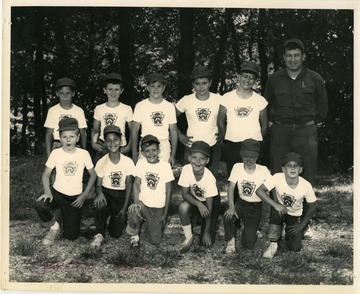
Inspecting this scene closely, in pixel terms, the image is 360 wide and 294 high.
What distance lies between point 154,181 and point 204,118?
67 centimetres

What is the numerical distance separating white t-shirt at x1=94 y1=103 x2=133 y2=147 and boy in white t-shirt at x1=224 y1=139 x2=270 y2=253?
0.99 meters

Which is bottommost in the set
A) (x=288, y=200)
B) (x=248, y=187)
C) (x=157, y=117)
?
(x=288, y=200)

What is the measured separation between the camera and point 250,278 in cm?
433

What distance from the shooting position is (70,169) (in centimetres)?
457

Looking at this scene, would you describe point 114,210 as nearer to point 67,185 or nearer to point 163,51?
point 67,185

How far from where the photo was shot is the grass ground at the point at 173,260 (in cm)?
436

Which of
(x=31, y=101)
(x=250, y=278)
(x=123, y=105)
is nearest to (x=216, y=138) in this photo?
(x=123, y=105)

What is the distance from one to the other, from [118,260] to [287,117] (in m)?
1.81

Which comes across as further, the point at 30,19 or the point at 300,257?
the point at 30,19

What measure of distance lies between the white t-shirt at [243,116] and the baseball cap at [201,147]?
26 cm

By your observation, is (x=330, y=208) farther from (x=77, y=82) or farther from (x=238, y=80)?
(x=77, y=82)

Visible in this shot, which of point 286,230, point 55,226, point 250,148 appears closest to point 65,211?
point 55,226

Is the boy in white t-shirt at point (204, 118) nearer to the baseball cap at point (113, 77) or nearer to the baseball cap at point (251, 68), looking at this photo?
the baseball cap at point (251, 68)

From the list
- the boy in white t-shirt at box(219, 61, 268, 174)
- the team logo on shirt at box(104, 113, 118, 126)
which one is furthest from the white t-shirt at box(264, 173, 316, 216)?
the team logo on shirt at box(104, 113, 118, 126)
